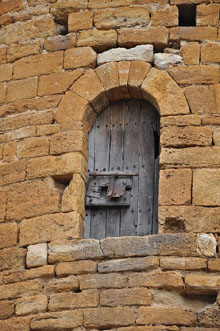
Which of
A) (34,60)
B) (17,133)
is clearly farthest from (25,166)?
(34,60)

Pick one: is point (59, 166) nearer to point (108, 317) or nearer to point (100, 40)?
point (100, 40)

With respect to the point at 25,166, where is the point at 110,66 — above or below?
above

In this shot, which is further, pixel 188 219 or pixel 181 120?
pixel 181 120

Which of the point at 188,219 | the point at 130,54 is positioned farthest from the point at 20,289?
the point at 130,54

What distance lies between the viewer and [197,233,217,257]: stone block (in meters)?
9.27

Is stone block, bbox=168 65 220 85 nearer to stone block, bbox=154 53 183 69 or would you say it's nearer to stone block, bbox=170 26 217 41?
stone block, bbox=154 53 183 69

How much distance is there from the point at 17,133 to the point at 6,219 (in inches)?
33.3

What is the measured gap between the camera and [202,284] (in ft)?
30.0

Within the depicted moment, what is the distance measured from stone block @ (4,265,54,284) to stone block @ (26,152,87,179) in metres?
0.88

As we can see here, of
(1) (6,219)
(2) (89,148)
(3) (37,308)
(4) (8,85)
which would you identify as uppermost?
(4) (8,85)

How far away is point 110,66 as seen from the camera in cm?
1019

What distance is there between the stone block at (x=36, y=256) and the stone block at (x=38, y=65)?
5.73ft

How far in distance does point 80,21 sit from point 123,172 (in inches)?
61.7

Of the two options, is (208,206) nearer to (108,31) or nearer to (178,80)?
(178,80)
